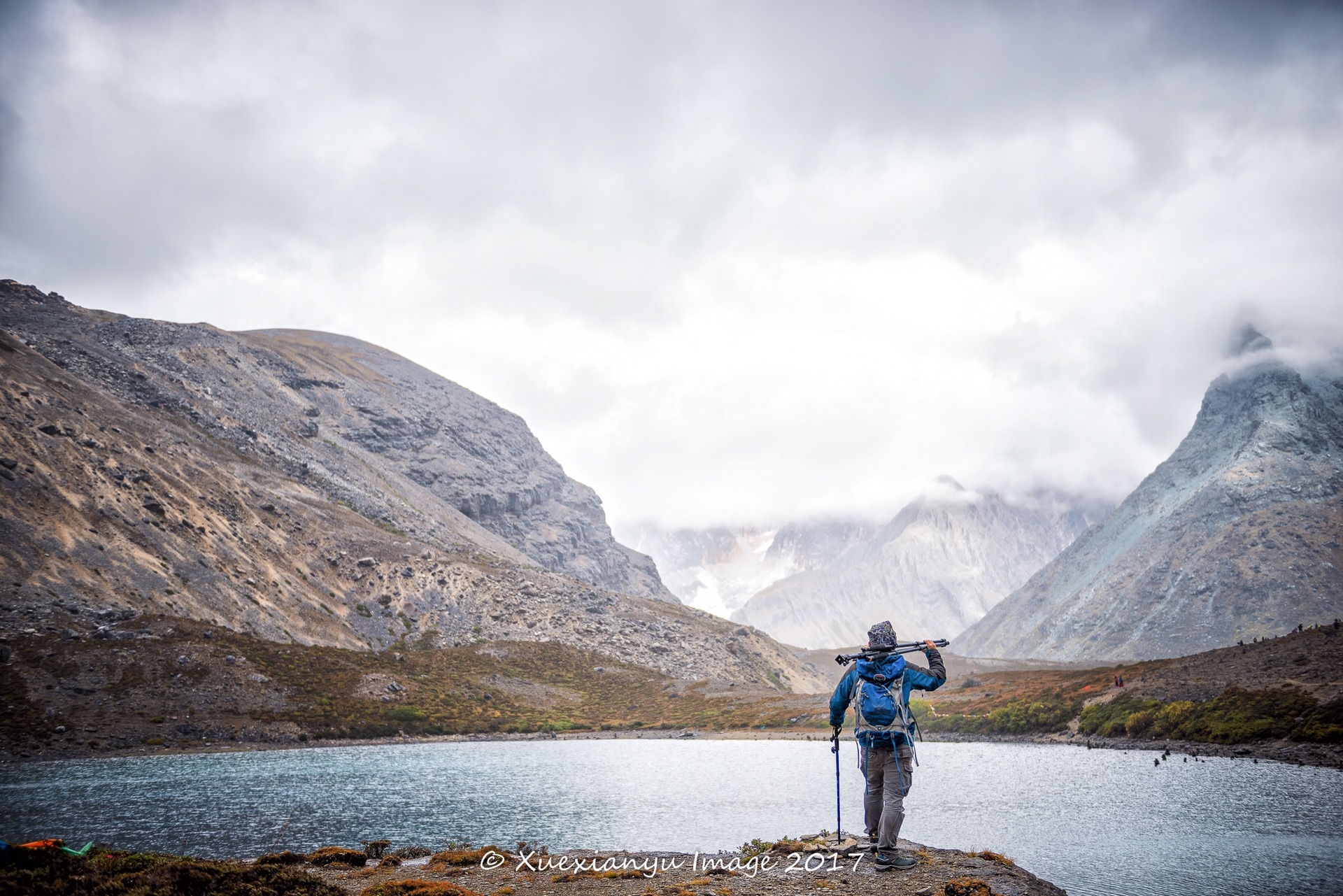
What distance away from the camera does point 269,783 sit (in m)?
50.6

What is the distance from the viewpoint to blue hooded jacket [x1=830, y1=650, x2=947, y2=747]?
16.2m

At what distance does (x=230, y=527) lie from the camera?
355 ft

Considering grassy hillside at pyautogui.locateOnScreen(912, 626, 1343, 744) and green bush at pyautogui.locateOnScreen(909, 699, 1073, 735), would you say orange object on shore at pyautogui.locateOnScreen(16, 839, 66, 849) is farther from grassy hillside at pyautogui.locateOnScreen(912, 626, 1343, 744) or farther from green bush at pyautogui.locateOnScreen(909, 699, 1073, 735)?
green bush at pyautogui.locateOnScreen(909, 699, 1073, 735)

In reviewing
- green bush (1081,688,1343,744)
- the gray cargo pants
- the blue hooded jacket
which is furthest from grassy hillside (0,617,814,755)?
the blue hooded jacket

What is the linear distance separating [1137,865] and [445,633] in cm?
11906

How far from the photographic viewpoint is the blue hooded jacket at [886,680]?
638 inches

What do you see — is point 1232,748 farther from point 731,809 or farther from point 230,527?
point 230,527

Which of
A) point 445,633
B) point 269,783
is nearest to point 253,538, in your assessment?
point 445,633

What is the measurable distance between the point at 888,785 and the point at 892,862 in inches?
83.7

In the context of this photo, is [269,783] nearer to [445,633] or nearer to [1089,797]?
[1089,797]

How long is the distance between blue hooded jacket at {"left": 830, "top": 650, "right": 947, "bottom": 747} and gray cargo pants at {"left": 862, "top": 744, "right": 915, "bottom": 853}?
24 centimetres

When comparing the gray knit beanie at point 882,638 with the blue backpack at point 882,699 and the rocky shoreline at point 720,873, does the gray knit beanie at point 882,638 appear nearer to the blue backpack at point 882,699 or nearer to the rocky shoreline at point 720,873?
the blue backpack at point 882,699

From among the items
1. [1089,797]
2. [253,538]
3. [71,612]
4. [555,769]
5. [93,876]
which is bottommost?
[555,769]

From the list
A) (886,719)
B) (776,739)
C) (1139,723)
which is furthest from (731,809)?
(776,739)
